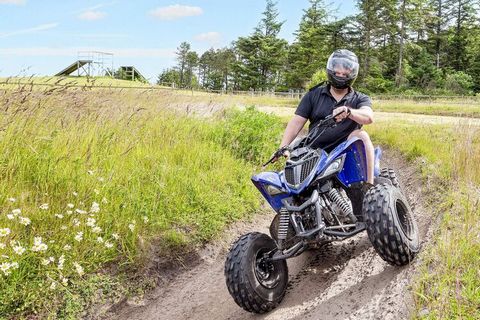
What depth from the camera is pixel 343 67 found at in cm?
396

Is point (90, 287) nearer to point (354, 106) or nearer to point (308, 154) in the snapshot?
point (308, 154)

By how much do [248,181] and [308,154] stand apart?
307cm

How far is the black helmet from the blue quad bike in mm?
406

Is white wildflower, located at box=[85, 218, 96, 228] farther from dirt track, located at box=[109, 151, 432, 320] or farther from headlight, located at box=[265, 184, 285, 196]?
headlight, located at box=[265, 184, 285, 196]

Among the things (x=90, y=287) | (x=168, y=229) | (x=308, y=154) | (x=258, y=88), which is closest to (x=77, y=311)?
(x=90, y=287)

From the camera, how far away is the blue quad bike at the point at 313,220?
321 centimetres

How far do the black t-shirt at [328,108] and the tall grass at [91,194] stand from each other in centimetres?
182

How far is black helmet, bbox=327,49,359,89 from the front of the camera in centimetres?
396

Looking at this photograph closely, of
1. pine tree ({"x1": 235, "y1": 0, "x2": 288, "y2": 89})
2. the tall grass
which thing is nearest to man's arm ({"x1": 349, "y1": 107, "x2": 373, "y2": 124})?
the tall grass

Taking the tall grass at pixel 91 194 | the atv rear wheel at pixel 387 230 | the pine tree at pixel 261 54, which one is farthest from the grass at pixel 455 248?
the pine tree at pixel 261 54

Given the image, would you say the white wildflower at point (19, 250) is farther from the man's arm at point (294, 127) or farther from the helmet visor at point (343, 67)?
the helmet visor at point (343, 67)

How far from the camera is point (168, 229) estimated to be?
492 cm

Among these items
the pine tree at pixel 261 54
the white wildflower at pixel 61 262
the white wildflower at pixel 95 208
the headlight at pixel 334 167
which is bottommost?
the white wildflower at pixel 61 262

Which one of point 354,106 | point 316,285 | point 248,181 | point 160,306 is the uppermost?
point 354,106
